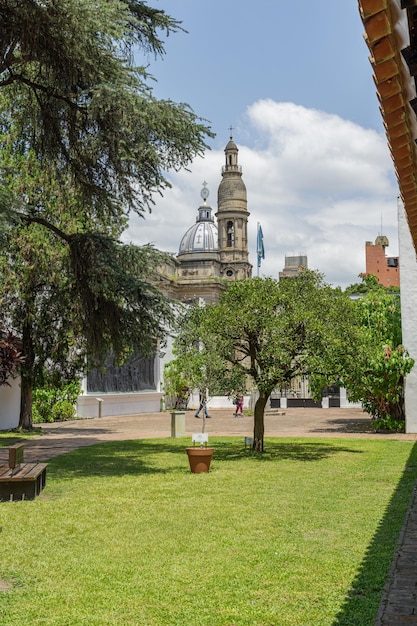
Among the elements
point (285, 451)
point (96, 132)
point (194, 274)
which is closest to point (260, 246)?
point (194, 274)

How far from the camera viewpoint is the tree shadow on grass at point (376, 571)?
521 cm

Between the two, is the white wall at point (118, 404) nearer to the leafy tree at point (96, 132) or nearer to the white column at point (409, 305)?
the leafy tree at point (96, 132)

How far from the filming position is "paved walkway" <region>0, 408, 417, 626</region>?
5.52 meters

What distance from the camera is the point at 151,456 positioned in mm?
16875

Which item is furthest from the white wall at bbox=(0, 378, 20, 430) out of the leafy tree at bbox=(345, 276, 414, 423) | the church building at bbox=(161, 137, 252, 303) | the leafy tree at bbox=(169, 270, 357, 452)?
the church building at bbox=(161, 137, 252, 303)

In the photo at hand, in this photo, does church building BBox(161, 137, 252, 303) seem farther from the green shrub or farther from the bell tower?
the green shrub

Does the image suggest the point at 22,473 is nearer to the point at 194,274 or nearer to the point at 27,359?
the point at 27,359

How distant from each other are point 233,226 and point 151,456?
2242 inches

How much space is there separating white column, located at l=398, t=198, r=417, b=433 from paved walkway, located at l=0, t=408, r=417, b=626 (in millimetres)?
945

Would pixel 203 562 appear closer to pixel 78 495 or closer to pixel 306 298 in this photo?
pixel 78 495

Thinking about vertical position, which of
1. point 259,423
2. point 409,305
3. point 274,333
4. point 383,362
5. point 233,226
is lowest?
point 259,423

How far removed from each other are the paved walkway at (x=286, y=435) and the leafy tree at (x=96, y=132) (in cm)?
389

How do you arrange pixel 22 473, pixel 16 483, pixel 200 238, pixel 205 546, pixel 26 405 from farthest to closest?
pixel 200 238 < pixel 26 405 < pixel 22 473 < pixel 16 483 < pixel 205 546

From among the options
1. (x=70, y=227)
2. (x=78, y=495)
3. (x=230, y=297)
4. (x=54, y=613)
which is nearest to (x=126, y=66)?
(x=230, y=297)
